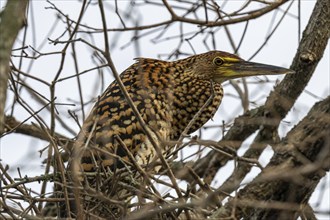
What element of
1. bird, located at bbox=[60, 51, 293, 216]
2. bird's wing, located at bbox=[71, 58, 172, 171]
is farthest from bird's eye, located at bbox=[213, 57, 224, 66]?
bird's wing, located at bbox=[71, 58, 172, 171]

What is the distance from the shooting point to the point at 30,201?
3600mm

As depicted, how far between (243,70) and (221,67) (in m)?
0.18

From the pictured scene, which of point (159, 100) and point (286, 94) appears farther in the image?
point (159, 100)

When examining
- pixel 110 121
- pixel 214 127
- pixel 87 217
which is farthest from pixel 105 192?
pixel 214 127

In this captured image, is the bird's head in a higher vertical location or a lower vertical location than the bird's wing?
higher

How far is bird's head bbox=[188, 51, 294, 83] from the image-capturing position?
4992mm

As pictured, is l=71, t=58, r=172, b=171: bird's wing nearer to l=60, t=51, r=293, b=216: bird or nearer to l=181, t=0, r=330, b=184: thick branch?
l=60, t=51, r=293, b=216: bird

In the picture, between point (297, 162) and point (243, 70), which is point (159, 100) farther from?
point (297, 162)

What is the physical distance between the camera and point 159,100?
4777mm

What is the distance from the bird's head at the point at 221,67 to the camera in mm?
4992

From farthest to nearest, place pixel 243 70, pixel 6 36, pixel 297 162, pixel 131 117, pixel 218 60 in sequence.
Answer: pixel 218 60, pixel 243 70, pixel 131 117, pixel 297 162, pixel 6 36

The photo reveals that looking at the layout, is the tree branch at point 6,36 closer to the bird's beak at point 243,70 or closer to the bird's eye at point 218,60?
the bird's beak at point 243,70

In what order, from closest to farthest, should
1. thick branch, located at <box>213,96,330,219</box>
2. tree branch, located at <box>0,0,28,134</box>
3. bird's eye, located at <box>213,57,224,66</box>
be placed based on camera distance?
1. tree branch, located at <box>0,0,28,134</box>
2. thick branch, located at <box>213,96,330,219</box>
3. bird's eye, located at <box>213,57,224,66</box>

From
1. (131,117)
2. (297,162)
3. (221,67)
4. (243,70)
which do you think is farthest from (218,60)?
(297,162)
